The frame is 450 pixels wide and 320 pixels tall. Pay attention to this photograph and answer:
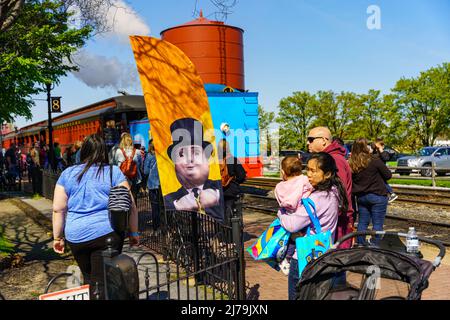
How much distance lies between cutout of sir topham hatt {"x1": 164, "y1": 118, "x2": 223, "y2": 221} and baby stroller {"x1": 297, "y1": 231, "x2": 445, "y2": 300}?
2.13m

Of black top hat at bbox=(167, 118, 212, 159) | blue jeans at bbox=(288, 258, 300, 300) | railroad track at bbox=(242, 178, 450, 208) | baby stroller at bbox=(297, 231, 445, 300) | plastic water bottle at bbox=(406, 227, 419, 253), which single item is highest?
black top hat at bbox=(167, 118, 212, 159)

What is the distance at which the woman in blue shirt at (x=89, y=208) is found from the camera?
408 cm

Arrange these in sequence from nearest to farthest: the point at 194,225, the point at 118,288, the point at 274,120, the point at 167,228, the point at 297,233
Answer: the point at 118,288 < the point at 297,233 < the point at 194,225 < the point at 167,228 < the point at 274,120

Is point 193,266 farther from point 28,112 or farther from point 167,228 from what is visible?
point 28,112

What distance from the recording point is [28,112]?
2255 centimetres

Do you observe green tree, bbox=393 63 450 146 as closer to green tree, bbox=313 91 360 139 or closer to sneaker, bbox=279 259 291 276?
green tree, bbox=313 91 360 139

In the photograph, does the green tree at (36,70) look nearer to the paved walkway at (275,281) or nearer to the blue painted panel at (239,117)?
the blue painted panel at (239,117)

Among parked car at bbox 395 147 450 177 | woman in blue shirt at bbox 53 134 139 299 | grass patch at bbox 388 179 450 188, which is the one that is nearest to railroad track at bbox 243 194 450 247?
woman in blue shirt at bbox 53 134 139 299

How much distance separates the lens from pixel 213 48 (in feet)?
65.4

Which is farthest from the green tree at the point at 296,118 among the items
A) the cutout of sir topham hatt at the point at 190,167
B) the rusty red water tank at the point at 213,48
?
the cutout of sir topham hatt at the point at 190,167

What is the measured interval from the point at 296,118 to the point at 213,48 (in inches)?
1197

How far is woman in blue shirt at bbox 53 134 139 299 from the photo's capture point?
408cm

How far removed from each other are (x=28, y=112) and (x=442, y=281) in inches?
813
